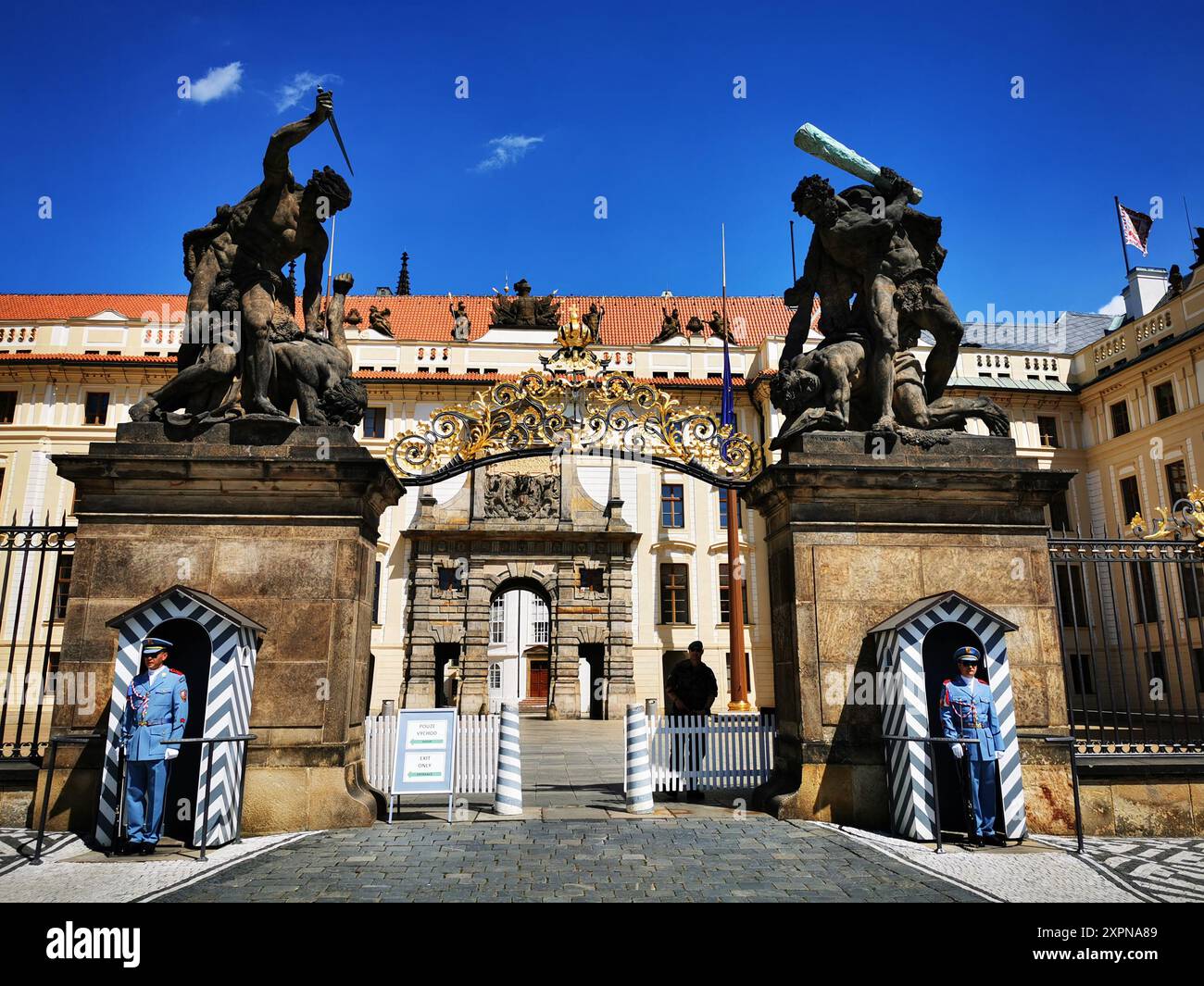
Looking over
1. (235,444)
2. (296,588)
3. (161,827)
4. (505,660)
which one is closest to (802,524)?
(296,588)

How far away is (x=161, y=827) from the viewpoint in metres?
7.05

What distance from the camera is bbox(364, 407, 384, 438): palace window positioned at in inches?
1271

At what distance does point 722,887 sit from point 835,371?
5426 mm

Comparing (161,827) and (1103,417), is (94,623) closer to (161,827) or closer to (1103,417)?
(161,827)

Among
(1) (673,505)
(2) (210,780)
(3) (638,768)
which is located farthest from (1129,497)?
(2) (210,780)

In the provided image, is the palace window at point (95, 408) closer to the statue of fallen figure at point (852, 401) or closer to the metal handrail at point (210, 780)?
the metal handrail at point (210, 780)

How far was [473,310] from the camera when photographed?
4225 cm

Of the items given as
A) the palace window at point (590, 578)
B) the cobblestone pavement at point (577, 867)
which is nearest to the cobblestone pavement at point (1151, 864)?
the cobblestone pavement at point (577, 867)

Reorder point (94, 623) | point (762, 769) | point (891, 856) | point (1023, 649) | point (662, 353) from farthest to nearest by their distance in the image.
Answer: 1. point (662, 353)
2. point (762, 769)
3. point (1023, 649)
4. point (94, 623)
5. point (891, 856)

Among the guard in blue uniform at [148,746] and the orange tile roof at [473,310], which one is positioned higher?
the orange tile roof at [473,310]

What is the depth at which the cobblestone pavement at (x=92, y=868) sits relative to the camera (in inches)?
223

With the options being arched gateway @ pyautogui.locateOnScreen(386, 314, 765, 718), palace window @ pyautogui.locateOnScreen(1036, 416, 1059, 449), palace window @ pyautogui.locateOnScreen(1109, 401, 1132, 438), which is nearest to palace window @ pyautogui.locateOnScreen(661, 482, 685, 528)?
arched gateway @ pyautogui.locateOnScreen(386, 314, 765, 718)

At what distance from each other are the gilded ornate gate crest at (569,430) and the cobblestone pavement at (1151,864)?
4838 mm

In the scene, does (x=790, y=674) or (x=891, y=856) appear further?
(x=790, y=674)
